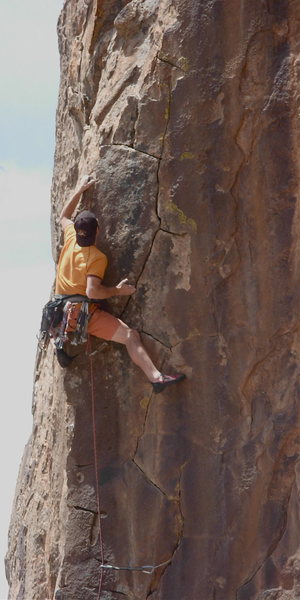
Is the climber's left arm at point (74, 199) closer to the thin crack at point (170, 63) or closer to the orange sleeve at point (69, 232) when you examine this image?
the orange sleeve at point (69, 232)

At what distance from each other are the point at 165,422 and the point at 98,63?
2893 millimetres

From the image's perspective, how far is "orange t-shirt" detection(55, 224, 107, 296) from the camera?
7574 millimetres

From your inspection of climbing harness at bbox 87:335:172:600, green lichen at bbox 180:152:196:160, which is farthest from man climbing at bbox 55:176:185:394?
green lichen at bbox 180:152:196:160

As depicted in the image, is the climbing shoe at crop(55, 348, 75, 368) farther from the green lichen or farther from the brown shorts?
the green lichen

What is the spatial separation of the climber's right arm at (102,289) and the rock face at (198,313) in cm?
13

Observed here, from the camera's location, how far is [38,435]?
952 centimetres

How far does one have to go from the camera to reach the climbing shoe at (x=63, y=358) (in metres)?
7.94

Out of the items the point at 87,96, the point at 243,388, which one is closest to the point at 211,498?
the point at 243,388

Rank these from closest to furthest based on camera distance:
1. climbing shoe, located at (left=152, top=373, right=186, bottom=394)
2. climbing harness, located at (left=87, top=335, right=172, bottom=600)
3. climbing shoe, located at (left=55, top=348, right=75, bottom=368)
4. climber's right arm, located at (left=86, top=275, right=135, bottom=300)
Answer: climber's right arm, located at (left=86, top=275, right=135, bottom=300)
climbing shoe, located at (left=152, top=373, right=186, bottom=394)
climbing harness, located at (left=87, top=335, right=172, bottom=600)
climbing shoe, located at (left=55, top=348, right=75, bottom=368)

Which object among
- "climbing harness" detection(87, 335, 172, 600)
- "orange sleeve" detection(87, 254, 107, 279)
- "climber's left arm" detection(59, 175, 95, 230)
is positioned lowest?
"climbing harness" detection(87, 335, 172, 600)

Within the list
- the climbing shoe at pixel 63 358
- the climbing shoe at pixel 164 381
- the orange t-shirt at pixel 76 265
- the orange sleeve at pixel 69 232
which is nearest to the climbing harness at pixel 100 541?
the climbing shoe at pixel 63 358

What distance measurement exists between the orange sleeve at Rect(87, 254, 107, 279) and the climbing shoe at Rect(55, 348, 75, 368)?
0.73 m

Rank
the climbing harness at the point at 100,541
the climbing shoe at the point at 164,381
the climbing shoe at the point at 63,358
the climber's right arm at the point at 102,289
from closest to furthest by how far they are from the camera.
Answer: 1. the climber's right arm at the point at 102,289
2. the climbing shoe at the point at 164,381
3. the climbing harness at the point at 100,541
4. the climbing shoe at the point at 63,358

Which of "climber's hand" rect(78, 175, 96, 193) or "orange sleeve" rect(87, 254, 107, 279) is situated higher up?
"climber's hand" rect(78, 175, 96, 193)
